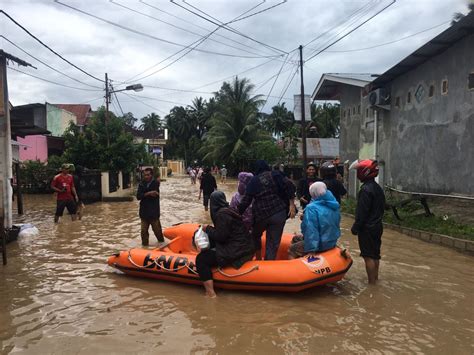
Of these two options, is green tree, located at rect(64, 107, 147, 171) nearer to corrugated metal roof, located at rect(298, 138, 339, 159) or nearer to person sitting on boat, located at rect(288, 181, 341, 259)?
corrugated metal roof, located at rect(298, 138, 339, 159)

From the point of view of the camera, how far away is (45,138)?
2762 centimetres

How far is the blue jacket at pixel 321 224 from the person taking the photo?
561cm

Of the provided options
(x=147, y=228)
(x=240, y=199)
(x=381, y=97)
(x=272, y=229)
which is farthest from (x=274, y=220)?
(x=381, y=97)

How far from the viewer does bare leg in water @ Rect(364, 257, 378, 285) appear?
5871 millimetres

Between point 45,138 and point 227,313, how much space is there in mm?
26114

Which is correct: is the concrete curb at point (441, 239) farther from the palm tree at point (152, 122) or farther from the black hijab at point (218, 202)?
the palm tree at point (152, 122)

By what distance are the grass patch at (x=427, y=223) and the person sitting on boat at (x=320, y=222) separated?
4.23 meters

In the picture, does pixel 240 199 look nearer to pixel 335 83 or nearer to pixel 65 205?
pixel 65 205

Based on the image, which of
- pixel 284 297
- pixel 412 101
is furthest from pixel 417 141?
pixel 284 297

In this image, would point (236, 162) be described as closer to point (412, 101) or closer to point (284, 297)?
point (412, 101)

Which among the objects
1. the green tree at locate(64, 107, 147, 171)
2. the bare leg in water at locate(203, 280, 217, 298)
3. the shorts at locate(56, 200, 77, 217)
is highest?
the green tree at locate(64, 107, 147, 171)

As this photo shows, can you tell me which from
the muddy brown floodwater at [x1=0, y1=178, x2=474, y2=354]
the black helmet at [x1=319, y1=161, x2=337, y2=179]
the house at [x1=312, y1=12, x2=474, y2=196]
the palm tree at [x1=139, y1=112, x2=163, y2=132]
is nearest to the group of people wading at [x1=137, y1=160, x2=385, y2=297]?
the muddy brown floodwater at [x1=0, y1=178, x2=474, y2=354]

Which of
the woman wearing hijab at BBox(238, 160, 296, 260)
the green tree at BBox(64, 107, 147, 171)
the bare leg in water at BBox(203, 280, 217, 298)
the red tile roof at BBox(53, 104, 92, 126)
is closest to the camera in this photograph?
the bare leg in water at BBox(203, 280, 217, 298)

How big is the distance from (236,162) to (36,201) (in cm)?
2482
